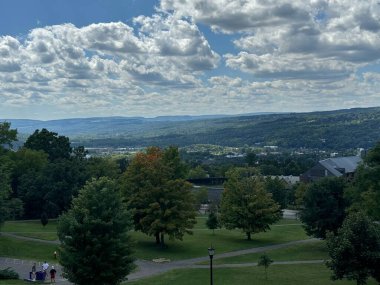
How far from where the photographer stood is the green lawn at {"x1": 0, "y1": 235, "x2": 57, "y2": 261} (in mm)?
42969

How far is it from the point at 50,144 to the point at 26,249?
39.4m

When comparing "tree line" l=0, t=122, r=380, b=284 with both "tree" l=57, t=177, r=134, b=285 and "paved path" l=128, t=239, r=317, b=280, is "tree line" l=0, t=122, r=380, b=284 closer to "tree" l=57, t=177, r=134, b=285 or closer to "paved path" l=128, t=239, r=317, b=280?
"tree" l=57, t=177, r=134, b=285

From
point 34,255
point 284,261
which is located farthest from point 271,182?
point 34,255

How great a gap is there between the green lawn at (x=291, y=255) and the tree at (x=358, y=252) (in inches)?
641

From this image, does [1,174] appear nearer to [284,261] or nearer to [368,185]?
[284,261]

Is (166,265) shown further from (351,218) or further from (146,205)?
(351,218)

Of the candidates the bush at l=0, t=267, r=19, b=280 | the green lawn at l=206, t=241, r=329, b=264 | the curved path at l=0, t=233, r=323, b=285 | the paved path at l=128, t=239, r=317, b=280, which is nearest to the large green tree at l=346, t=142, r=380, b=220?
the curved path at l=0, t=233, r=323, b=285

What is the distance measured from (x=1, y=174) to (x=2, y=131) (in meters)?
10.7

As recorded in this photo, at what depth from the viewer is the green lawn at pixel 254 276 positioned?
34.3 metres

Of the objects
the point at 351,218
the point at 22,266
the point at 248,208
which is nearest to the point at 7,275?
the point at 22,266

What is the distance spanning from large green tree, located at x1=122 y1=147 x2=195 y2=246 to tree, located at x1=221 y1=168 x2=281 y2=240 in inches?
254

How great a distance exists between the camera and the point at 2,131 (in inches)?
2138

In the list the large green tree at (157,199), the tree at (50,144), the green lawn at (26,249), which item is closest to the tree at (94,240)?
the green lawn at (26,249)

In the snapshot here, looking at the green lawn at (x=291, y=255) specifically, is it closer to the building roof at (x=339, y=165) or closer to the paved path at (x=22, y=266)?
the paved path at (x=22, y=266)
